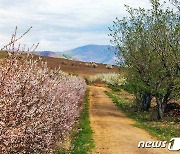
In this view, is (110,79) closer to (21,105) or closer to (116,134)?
(116,134)

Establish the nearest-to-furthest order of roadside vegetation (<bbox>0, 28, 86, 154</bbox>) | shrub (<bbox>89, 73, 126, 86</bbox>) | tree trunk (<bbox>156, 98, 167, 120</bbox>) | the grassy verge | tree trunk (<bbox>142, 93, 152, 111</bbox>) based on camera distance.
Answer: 1. roadside vegetation (<bbox>0, 28, 86, 154</bbox>)
2. the grassy verge
3. tree trunk (<bbox>156, 98, 167, 120</bbox>)
4. tree trunk (<bbox>142, 93, 152, 111</bbox>)
5. shrub (<bbox>89, 73, 126, 86</bbox>)

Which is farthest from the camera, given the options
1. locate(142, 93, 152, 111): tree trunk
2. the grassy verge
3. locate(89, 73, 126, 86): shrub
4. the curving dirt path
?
locate(89, 73, 126, 86): shrub

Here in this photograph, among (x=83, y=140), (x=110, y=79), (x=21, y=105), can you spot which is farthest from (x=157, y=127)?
(x=110, y=79)

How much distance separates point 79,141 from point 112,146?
7.81 ft

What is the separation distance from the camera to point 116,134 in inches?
1023

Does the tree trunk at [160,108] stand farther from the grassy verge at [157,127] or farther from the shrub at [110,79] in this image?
the shrub at [110,79]

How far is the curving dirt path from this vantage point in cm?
2069

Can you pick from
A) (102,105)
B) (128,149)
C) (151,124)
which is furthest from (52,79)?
(102,105)

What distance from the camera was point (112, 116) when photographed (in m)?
36.7

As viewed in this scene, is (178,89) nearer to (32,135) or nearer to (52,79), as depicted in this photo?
(52,79)

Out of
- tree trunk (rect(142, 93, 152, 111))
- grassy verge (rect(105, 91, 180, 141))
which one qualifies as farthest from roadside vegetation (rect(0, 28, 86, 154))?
tree trunk (rect(142, 93, 152, 111))

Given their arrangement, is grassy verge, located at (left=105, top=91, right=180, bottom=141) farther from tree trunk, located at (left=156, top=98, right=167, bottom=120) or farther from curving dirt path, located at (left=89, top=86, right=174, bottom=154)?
tree trunk, located at (left=156, top=98, right=167, bottom=120)

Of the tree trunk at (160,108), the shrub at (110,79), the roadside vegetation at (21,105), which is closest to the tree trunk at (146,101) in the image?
the tree trunk at (160,108)

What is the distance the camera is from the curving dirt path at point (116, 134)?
20688 millimetres
